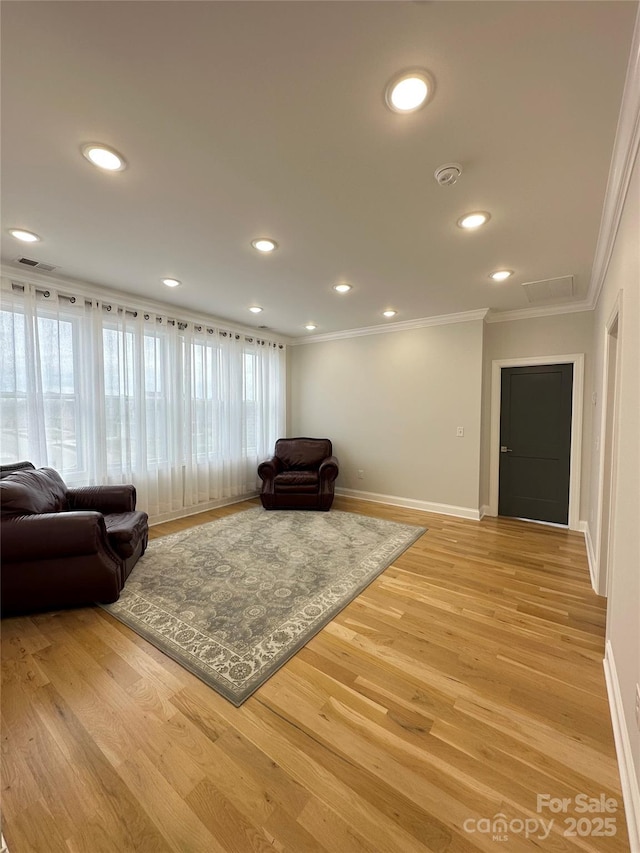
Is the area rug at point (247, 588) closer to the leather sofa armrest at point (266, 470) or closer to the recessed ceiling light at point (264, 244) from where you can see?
the leather sofa armrest at point (266, 470)

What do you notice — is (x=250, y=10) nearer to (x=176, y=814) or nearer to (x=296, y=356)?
(x=176, y=814)

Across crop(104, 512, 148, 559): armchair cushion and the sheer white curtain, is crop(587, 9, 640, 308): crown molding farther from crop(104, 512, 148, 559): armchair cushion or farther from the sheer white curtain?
the sheer white curtain

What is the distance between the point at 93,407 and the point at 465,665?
13.0 feet

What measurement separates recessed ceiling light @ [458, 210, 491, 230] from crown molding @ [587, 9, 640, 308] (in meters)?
0.62

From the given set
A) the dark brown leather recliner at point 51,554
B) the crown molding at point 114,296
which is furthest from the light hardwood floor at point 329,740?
the crown molding at point 114,296

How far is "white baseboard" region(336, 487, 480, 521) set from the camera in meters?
4.40

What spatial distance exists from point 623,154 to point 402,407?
11.4 feet

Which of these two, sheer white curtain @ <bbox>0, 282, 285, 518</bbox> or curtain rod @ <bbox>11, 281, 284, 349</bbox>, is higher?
curtain rod @ <bbox>11, 281, 284, 349</bbox>

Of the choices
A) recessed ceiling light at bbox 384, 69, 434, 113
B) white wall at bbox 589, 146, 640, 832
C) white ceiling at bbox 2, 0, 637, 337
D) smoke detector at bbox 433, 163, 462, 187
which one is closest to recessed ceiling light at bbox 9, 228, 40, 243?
white ceiling at bbox 2, 0, 637, 337

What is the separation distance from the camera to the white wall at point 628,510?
4.13 ft

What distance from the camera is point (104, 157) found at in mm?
1699

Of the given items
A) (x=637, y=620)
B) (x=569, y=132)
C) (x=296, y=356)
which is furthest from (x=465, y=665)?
(x=296, y=356)

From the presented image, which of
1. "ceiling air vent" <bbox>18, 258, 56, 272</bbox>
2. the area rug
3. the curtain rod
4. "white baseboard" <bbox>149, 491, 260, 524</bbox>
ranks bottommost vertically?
the area rug

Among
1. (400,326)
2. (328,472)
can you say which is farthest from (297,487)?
(400,326)
